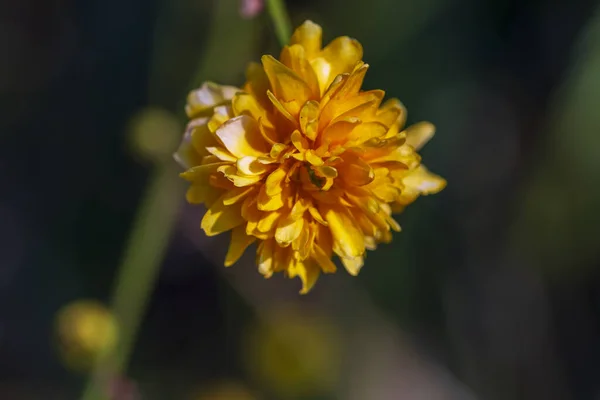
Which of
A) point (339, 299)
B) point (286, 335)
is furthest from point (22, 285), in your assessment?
point (339, 299)

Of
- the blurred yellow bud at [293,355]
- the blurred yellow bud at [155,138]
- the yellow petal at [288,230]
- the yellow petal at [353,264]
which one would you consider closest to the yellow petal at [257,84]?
the yellow petal at [288,230]

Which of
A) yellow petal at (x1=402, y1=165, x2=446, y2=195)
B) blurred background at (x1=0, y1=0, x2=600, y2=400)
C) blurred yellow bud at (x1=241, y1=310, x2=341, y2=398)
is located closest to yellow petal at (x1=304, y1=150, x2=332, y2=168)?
yellow petal at (x1=402, y1=165, x2=446, y2=195)

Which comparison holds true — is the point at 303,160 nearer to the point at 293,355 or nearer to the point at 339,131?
the point at 339,131

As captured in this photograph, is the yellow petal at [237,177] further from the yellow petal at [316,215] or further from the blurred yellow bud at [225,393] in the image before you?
the blurred yellow bud at [225,393]

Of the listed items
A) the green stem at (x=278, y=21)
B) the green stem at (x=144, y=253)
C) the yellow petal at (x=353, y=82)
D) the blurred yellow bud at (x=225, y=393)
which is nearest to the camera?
the yellow petal at (x=353, y=82)

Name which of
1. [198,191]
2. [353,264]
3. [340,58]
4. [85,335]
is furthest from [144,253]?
[340,58]

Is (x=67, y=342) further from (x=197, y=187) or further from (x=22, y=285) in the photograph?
(x=22, y=285)

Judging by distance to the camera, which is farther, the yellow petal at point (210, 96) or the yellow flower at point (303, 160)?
the yellow petal at point (210, 96)
